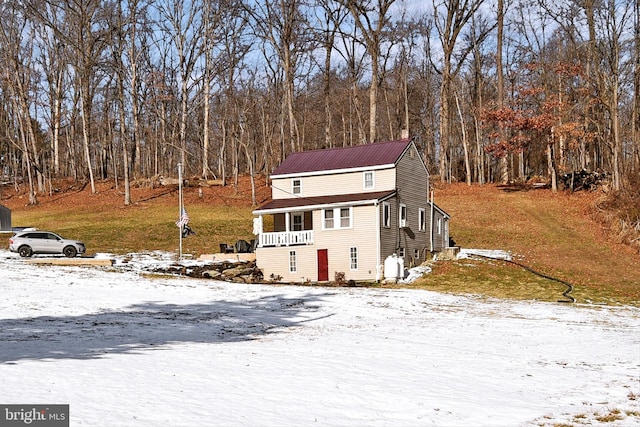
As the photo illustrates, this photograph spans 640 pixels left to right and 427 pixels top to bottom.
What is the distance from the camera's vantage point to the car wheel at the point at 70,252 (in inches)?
1619

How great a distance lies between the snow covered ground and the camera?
10.2 metres

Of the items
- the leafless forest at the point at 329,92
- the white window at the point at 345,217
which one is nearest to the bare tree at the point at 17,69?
the leafless forest at the point at 329,92

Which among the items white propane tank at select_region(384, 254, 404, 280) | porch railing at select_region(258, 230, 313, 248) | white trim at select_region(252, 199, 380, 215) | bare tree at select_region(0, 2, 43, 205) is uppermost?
bare tree at select_region(0, 2, 43, 205)

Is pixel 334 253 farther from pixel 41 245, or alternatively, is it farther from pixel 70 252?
pixel 41 245

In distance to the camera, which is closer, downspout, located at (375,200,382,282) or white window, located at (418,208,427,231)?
downspout, located at (375,200,382,282)

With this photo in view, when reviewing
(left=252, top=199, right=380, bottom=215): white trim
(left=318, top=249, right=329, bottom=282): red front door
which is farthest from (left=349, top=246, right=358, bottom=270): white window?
(left=252, top=199, right=380, bottom=215): white trim

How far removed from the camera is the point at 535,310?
88.2 ft

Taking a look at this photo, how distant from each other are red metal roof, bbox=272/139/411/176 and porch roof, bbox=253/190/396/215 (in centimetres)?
221

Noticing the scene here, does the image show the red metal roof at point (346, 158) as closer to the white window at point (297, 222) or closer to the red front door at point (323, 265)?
the white window at point (297, 222)

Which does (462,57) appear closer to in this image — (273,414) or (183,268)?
(183,268)

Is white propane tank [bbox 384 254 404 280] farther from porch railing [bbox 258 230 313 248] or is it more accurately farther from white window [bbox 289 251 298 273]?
white window [bbox 289 251 298 273]

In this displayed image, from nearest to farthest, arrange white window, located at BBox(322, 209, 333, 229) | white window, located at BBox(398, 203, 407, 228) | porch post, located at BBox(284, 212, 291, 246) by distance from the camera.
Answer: white window, located at BBox(322, 209, 333, 229), porch post, located at BBox(284, 212, 291, 246), white window, located at BBox(398, 203, 407, 228)

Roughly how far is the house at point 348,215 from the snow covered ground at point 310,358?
898cm

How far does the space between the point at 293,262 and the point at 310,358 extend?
24217 millimetres
